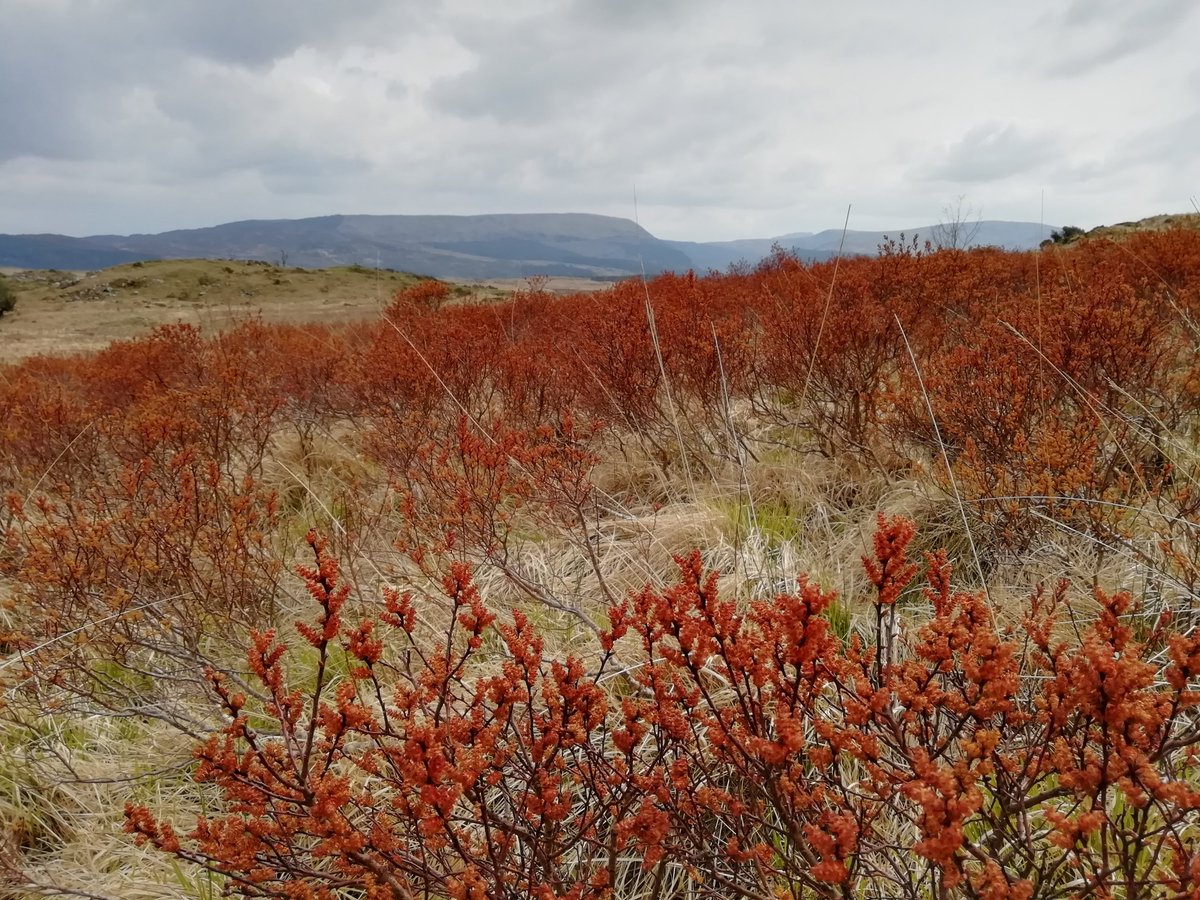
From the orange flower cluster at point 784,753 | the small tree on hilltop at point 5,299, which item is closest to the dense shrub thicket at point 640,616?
the orange flower cluster at point 784,753

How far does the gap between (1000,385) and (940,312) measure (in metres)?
3.00

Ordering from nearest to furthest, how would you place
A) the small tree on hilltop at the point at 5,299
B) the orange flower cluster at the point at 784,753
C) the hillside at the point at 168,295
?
the orange flower cluster at the point at 784,753 → the hillside at the point at 168,295 → the small tree on hilltop at the point at 5,299

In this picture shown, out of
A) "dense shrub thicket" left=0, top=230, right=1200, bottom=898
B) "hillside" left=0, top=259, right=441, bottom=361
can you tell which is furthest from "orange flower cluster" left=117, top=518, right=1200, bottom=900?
"hillside" left=0, top=259, right=441, bottom=361

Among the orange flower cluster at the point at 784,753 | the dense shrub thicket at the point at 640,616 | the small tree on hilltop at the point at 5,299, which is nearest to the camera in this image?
the orange flower cluster at the point at 784,753

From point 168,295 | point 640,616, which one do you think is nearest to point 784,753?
point 640,616

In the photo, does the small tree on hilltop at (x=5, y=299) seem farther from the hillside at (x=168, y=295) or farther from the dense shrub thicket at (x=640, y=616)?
the dense shrub thicket at (x=640, y=616)

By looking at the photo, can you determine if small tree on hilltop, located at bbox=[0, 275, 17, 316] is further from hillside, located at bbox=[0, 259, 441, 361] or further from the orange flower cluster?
the orange flower cluster

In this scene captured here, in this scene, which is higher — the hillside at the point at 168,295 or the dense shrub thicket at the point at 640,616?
the hillside at the point at 168,295

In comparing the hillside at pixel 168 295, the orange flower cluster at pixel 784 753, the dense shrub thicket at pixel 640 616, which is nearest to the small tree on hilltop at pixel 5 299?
the hillside at pixel 168 295

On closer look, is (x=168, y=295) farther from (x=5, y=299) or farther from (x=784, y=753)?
(x=784, y=753)

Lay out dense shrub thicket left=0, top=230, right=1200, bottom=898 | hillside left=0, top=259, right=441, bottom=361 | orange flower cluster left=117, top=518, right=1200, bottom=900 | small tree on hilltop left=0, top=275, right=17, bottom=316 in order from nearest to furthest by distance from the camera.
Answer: orange flower cluster left=117, top=518, right=1200, bottom=900, dense shrub thicket left=0, top=230, right=1200, bottom=898, hillside left=0, top=259, right=441, bottom=361, small tree on hilltop left=0, top=275, right=17, bottom=316

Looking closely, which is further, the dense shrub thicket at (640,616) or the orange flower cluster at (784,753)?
the dense shrub thicket at (640,616)

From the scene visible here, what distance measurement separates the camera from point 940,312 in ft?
18.8

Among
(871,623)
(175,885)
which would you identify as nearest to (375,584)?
(175,885)
